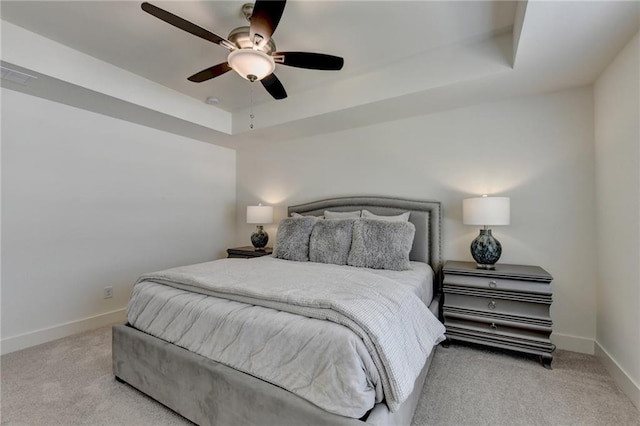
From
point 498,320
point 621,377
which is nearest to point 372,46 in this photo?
point 498,320

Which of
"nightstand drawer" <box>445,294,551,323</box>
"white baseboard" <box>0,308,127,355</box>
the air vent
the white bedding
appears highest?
the air vent

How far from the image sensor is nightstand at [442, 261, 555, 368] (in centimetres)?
228

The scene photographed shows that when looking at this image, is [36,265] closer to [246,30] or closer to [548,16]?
[246,30]

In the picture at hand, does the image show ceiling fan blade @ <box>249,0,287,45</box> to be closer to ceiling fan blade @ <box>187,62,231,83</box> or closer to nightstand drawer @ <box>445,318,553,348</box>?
ceiling fan blade @ <box>187,62,231,83</box>

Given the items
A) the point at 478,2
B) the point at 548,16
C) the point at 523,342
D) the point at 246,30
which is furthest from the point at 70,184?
the point at 523,342

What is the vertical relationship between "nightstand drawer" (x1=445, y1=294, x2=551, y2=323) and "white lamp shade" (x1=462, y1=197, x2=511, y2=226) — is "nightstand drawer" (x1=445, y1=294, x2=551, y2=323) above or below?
below

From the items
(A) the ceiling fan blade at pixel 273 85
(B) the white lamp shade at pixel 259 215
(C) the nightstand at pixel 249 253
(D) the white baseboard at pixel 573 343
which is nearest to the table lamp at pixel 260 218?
(B) the white lamp shade at pixel 259 215

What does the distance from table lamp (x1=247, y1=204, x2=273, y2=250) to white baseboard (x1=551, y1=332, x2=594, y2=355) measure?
3.35 m

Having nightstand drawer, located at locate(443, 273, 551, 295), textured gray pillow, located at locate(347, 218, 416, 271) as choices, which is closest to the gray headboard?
textured gray pillow, located at locate(347, 218, 416, 271)

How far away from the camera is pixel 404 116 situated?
3.29m

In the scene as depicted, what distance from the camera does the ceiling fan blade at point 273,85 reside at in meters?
2.26

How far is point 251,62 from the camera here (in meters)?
1.93

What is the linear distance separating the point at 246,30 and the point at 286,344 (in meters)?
2.09

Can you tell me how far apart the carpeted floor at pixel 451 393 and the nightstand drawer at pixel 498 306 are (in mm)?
384
